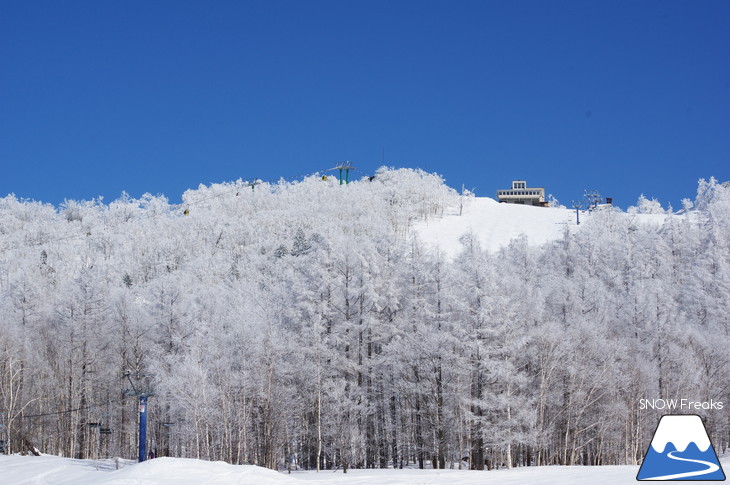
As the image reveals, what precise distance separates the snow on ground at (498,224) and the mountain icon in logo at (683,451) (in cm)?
9457

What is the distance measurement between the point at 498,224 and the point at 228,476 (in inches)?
4924

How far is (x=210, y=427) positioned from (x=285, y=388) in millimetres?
5989

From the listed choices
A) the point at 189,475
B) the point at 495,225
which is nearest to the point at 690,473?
the point at 189,475

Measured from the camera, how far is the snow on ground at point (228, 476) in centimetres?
2289

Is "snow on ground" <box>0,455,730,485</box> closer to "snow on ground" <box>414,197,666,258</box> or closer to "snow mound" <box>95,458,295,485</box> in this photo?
"snow mound" <box>95,458,295,485</box>

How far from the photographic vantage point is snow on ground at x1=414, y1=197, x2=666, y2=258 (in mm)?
125125

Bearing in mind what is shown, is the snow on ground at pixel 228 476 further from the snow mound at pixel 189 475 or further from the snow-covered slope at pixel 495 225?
the snow-covered slope at pixel 495 225

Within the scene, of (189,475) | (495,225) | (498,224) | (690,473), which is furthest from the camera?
(498,224)

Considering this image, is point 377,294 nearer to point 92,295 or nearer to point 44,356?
point 92,295

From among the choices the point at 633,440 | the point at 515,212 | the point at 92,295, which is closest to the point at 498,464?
the point at 633,440

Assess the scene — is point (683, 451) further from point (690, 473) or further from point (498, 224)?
point (498, 224)

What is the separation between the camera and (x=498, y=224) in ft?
472

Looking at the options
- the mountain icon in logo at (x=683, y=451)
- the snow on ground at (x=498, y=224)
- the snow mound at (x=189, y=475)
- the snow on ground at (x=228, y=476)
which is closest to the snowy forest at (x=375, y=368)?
the snow on ground at (x=228, y=476)

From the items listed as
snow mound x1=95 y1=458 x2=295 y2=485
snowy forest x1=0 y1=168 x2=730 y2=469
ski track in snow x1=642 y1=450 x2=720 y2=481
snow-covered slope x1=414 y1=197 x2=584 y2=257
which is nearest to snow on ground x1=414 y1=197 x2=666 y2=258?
snow-covered slope x1=414 y1=197 x2=584 y2=257
